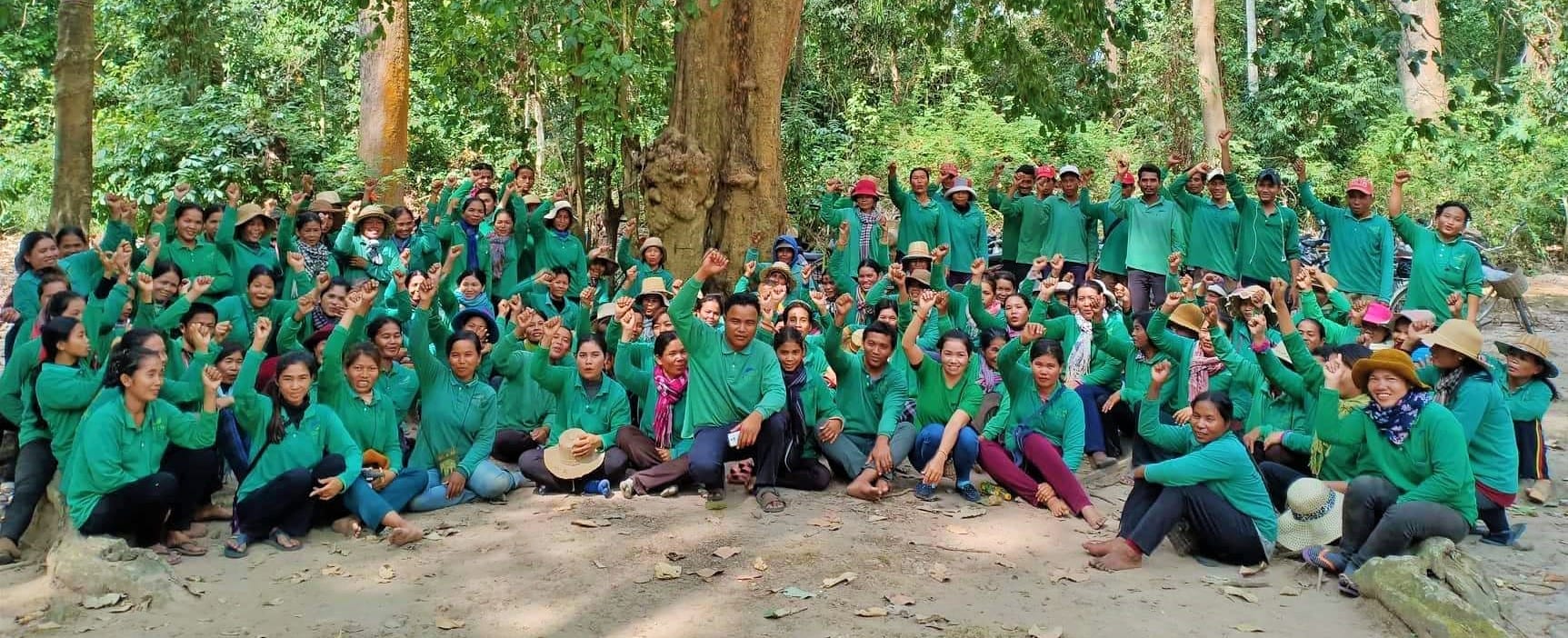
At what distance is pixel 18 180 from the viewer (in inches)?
658

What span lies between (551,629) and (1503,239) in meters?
15.5

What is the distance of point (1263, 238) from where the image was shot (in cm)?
946

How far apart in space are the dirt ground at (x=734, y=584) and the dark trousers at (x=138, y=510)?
0.23 m

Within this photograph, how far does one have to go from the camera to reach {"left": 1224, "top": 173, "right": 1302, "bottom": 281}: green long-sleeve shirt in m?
9.41

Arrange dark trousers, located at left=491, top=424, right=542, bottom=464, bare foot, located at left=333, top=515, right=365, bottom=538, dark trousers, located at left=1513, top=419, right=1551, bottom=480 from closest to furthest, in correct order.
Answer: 1. bare foot, located at left=333, top=515, right=365, bottom=538
2. dark trousers, located at left=1513, top=419, right=1551, bottom=480
3. dark trousers, located at left=491, top=424, right=542, bottom=464

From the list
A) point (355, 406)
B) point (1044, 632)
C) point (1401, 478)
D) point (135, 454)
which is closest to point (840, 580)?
point (1044, 632)

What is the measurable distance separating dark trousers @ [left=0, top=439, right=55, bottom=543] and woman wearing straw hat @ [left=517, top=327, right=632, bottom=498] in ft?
7.40

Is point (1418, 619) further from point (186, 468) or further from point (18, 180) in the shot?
point (18, 180)

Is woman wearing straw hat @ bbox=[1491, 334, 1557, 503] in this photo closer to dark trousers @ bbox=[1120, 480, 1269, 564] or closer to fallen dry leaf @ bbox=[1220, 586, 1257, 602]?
dark trousers @ bbox=[1120, 480, 1269, 564]

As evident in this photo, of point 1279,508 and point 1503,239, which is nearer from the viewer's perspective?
point 1279,508

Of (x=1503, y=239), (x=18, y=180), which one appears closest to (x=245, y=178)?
(x=18, y=180)

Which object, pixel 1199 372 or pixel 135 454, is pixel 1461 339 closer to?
pixel 1199 372

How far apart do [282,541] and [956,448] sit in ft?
11.2

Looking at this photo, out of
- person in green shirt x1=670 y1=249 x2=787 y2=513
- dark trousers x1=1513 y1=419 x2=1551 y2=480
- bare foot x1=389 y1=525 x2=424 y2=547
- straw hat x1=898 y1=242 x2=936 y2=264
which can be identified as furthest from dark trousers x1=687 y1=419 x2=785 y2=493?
dark trousers x1=1513 y1=419 x2=1551 y2=480
